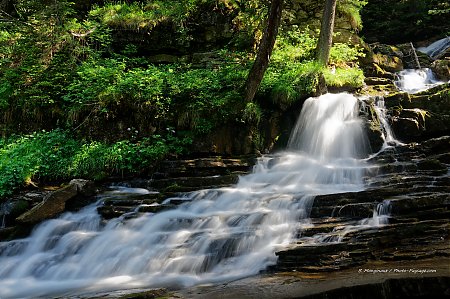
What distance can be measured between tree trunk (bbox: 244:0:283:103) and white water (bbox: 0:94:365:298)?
2576 millimetres

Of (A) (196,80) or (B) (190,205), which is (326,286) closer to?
(B) (190,205)

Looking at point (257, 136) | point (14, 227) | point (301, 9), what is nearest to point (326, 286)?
point (14, 227)

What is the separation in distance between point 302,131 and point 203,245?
564 cm

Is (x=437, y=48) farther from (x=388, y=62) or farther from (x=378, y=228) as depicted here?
(x=378, y=228)

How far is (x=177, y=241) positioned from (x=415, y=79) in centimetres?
1206

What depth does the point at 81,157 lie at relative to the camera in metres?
9.13

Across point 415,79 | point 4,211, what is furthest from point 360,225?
point 415,79

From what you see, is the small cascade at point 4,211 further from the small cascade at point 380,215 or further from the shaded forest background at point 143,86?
the small cascade at point 380,215

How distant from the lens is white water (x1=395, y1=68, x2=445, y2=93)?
13.1 m

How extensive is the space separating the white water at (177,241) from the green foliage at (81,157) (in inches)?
45.3

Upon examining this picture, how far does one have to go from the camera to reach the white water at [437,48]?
1675 cm

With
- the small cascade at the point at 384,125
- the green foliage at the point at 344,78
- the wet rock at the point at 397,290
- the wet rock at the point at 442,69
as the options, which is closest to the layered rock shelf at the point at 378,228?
the wet rock at the point at 397,290

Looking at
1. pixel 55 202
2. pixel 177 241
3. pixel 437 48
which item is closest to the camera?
pixel 177 241

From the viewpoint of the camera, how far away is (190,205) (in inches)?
270
